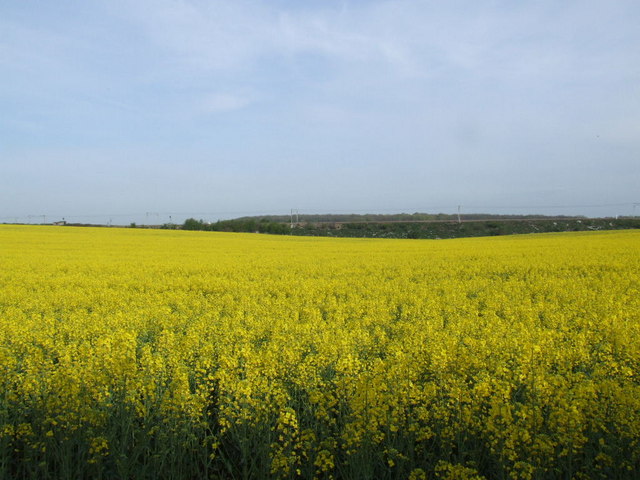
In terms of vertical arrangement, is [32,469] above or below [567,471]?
below

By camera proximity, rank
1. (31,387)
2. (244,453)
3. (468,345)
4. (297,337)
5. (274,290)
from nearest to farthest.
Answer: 1. (244,453)
2. (31,387)
3. (468,345)
4. (297,337)
5. (274,290)

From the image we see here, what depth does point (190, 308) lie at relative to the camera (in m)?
8.80

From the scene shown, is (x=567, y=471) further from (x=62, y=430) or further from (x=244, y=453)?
(x=62, y=430)

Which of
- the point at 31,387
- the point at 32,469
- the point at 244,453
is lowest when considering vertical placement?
the point at 32,469

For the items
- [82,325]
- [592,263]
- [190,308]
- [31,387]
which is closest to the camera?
[31,387]

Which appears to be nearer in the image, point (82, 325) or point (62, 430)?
point (62, 430)

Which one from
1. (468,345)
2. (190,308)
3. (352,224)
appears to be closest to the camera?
(468,345)

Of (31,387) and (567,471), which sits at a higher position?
(31,387)

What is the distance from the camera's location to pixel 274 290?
10844 millimetres

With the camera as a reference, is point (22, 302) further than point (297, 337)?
Yes

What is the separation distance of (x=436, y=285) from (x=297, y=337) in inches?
247

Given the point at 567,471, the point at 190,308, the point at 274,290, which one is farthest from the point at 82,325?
the point at 567,471

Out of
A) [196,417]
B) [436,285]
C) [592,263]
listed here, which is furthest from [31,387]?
[592,263]

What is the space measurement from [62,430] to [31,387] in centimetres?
54
